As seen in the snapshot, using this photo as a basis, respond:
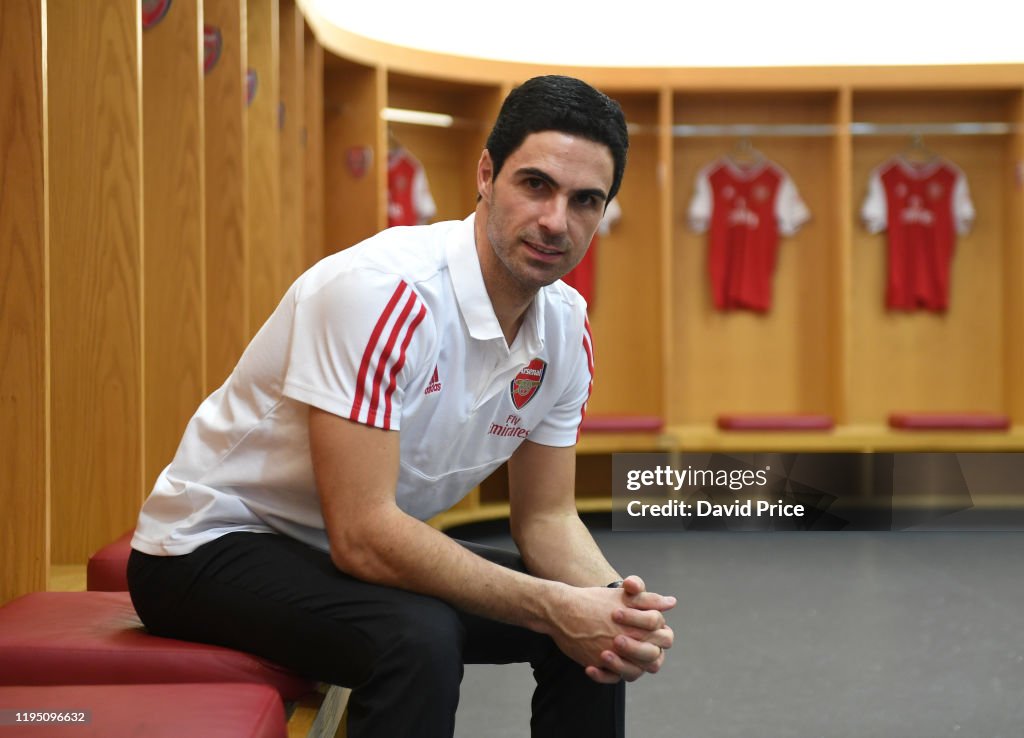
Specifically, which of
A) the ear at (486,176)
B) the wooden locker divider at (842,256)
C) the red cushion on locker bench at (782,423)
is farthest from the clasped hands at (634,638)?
the wooden locker divider at (842,256)

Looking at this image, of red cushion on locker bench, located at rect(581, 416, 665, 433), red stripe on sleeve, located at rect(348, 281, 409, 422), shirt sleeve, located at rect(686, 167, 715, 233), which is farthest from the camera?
shirt sleeve, located at rect(686, 167, 715, 233)

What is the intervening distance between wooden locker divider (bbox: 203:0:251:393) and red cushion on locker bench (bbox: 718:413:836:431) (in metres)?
2.87

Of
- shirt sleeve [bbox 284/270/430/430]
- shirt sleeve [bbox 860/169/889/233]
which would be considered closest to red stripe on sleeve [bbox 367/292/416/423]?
shirt sleeve [bbox 284/270/430/430]

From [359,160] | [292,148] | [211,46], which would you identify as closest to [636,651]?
[211,46]

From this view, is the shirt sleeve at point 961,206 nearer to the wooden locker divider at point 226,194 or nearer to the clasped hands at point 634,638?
the wooden locker divider at point 226,194

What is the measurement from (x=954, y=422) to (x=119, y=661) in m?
5.00

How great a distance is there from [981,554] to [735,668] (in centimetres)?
225

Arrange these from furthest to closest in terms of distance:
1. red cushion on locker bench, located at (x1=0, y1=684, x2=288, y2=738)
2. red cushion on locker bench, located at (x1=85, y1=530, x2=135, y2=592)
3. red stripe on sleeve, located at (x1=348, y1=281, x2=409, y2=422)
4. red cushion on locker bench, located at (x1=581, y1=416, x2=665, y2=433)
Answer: red cushion on locker bench, located at (x1=581, y1=416, x2=665, y2=433) < red cushion on locker bench, located at (x1=85, y1=530, x2=135, y2=592) < red stripe on sleeve, located at (x1=348, y1=281, x2=409, y2=422) < red cushion on locker bench, located at (x1=0, y1=684, x2=288, y2=738)

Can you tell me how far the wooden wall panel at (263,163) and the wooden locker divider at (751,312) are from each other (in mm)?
2876

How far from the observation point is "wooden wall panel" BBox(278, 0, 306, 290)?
4531 millimetres

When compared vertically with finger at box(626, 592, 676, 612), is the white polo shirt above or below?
above

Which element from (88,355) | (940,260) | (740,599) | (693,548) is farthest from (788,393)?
(88,355)

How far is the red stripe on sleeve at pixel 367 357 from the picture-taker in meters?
1.49

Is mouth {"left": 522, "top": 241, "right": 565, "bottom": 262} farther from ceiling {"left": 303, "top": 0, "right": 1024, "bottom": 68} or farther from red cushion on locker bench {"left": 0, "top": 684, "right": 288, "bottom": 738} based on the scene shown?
ceiling {"left": 303, "top": 0, "right": 1024, "bottom": 68}
